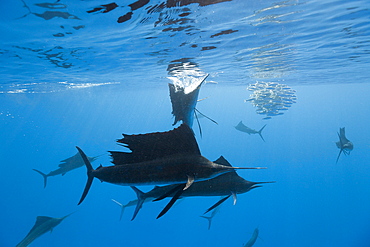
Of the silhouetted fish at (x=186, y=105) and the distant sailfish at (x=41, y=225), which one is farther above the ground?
the silhouetted fish at (x=186, y=105)

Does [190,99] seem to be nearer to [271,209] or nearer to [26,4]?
[26,4]

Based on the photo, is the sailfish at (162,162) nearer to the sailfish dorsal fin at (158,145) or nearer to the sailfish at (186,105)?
Result: the sailfish dorsal fin at (158,145)

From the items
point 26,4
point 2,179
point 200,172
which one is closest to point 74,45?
point 26,4

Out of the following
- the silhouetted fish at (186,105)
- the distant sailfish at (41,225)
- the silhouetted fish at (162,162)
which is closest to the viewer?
the silhouetted fish at (162,162)

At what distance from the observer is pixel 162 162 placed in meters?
2.36

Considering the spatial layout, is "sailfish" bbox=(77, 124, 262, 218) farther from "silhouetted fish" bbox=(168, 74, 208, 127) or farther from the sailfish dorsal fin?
"silhouetted fish" bbox=(168, 74, 208, 127)

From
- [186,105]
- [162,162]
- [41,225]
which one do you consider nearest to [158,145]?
[162,162]

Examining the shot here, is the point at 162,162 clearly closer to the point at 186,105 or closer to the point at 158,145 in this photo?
the point at 158,145

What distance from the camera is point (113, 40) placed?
9.44 metres

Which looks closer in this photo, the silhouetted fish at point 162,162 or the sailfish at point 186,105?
the silhouetted fish at point 162,162

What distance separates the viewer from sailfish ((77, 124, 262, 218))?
2.30m

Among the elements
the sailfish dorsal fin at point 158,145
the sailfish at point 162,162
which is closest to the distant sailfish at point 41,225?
the sailfish at point 162,162

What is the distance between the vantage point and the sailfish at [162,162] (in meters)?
2.30

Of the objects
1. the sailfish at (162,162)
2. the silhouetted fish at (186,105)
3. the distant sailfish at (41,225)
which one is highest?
the sailfish at (162,162)
